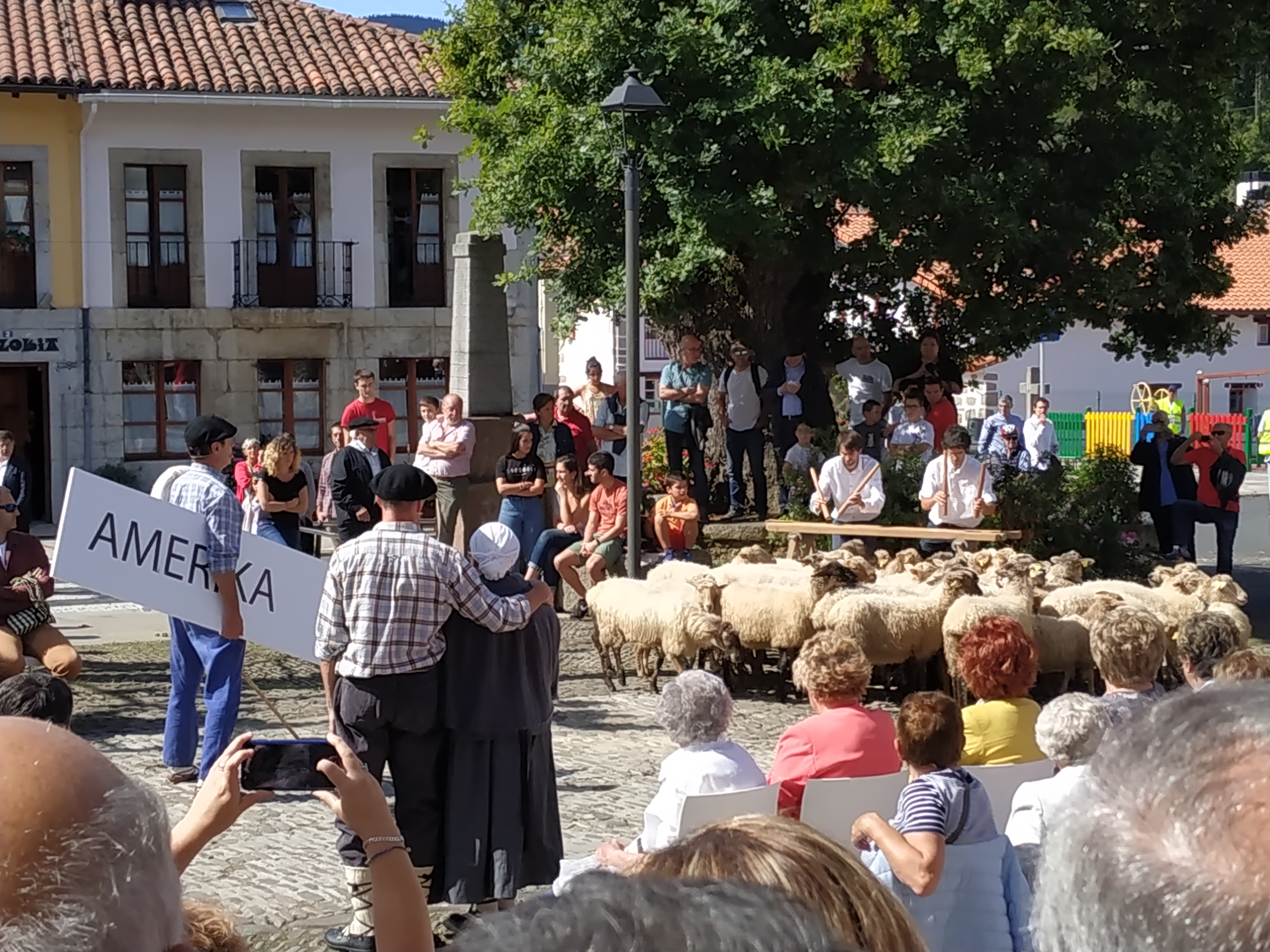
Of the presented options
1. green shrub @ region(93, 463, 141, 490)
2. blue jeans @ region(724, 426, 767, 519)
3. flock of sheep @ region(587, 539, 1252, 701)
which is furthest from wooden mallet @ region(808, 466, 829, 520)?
green shrub @ region(93, 463, 141, 490)

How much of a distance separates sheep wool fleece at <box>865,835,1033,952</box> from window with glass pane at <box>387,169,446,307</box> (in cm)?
2724

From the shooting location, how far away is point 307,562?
355 inches

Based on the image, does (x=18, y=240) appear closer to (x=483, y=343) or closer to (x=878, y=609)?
(x=483, y=343)

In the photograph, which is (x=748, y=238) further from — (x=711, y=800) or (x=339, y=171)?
(x=339, y=171)

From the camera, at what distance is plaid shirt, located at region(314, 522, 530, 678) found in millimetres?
6863

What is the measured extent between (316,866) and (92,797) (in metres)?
6.29

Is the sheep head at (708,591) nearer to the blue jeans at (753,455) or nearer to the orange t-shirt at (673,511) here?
the orange t-shirt at (673,511)

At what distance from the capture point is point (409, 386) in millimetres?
31422

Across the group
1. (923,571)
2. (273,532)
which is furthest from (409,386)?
(923,571)

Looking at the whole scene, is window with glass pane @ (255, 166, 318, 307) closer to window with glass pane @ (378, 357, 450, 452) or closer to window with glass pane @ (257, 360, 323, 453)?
window with glass pane @ (257, 360, 323, 453)

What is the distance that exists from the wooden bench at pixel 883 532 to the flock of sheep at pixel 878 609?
A: 1957mm

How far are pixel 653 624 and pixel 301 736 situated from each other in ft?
9.19

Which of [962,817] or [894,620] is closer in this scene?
[962,817]

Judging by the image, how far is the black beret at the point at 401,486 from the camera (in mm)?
7164
